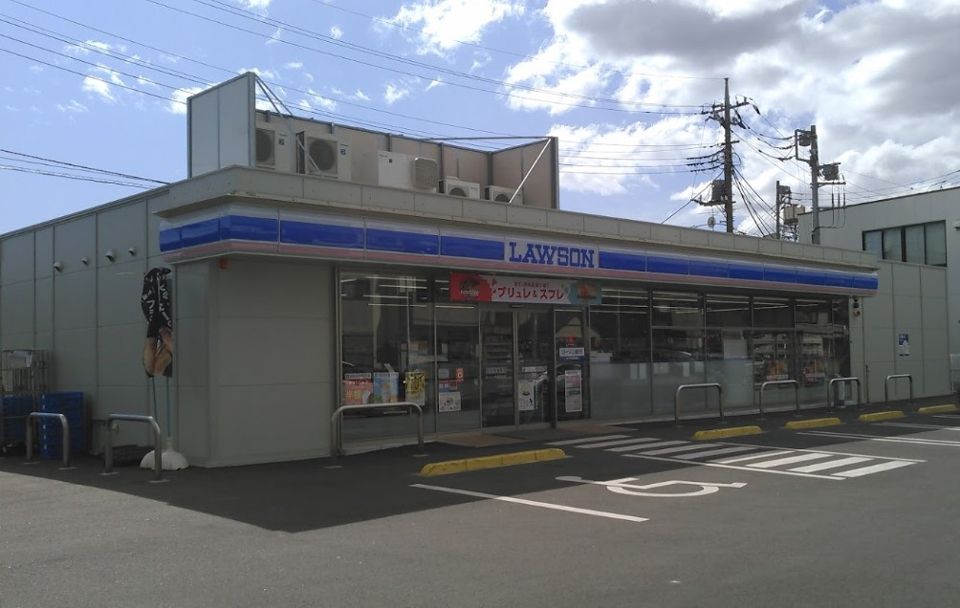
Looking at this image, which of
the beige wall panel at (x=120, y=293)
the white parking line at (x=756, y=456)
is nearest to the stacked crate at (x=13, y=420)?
the beige wall panel at (x=120, y=293)

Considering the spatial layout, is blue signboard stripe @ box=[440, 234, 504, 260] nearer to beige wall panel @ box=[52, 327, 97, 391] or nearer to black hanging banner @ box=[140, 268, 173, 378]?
black hanging banner @ box=[140, 268, 173, 378]

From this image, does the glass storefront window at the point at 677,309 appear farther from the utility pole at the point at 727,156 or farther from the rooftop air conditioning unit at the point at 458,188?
the utility pole at the point at 727,156

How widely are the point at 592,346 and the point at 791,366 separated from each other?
8.06 metres

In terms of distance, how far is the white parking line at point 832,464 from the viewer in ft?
35.9

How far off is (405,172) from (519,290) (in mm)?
3156

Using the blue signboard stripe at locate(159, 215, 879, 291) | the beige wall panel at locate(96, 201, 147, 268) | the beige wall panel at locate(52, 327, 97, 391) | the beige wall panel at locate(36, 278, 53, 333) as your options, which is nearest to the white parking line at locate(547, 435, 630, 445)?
the blue signboard stripe at locate(159, 215, 879, 291)

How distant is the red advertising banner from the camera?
14.1 metres

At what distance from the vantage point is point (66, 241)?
14688 millimetres

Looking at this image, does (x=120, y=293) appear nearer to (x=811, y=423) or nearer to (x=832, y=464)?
(x=832, y=464)

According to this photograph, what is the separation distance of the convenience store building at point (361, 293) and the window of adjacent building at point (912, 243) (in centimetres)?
1521

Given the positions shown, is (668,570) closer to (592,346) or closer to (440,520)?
(440,520)

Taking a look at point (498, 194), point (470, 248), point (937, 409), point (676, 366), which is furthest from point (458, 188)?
point (937, 409)

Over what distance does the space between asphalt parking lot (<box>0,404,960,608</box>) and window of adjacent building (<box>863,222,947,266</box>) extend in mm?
22437

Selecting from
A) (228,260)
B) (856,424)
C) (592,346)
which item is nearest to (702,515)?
(228,260)
